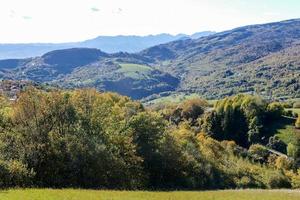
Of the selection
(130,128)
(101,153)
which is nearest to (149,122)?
(130,128)

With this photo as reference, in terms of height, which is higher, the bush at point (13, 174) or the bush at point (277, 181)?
the bush at point (13, 174)

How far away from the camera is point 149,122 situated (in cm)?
6100

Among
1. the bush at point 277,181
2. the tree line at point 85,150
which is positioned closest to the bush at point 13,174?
the tree line at point 85,150

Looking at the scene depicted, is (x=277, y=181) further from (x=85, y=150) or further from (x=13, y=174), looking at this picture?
(x=13, y=174)

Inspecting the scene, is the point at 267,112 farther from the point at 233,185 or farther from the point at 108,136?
the point at 108,136

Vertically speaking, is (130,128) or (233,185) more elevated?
(130,128)

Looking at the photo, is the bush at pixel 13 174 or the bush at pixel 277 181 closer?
the bush at pixel 13 174

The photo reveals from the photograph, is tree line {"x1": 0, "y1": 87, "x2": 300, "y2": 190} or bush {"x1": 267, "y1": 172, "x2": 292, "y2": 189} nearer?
tree line {"x1": 0, "y1": 87, "x2": 300, "y2": 190}

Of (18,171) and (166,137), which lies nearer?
(18,171)

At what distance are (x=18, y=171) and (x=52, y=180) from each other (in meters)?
5.68

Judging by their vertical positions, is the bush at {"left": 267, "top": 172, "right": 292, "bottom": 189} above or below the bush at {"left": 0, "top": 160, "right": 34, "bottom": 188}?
below

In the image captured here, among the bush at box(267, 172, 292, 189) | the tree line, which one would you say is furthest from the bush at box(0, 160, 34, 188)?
the bush at box(267, 172, 292, 189)

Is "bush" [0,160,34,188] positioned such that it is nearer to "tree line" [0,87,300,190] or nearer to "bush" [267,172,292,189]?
"tree line" [0,87,300,190]

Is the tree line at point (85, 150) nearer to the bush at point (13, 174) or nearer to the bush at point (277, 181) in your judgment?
the bush at point (13, 174)
